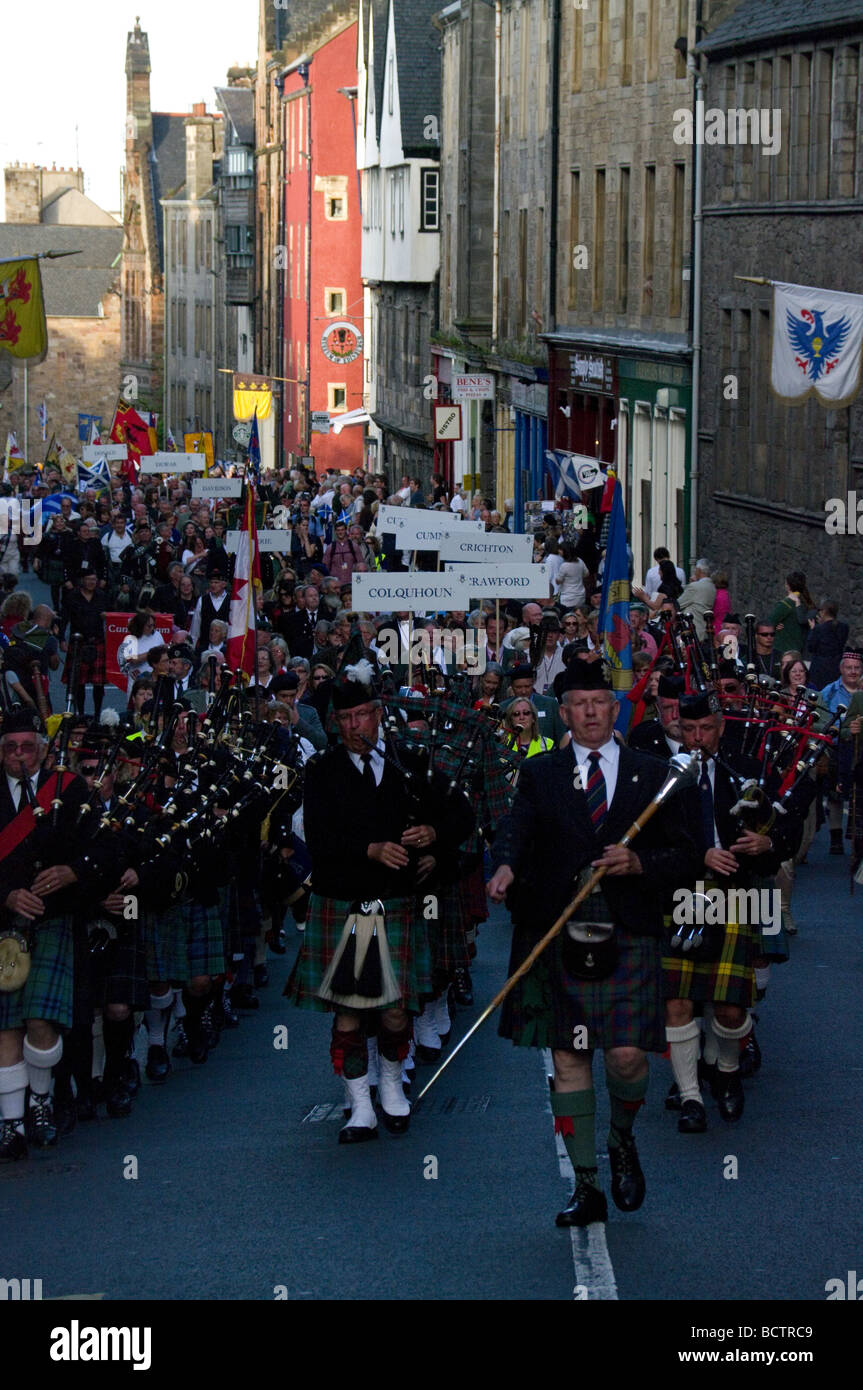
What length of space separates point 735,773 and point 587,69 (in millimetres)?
32620

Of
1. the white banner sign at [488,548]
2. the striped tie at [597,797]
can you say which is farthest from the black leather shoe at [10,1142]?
the white banner sign at [488,548]

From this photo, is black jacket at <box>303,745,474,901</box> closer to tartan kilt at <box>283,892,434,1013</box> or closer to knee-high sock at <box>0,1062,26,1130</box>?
tartan kilt at <box>283,892,434,1013</box>

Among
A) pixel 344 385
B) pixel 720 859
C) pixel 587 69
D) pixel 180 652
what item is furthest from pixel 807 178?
pixel 344 385

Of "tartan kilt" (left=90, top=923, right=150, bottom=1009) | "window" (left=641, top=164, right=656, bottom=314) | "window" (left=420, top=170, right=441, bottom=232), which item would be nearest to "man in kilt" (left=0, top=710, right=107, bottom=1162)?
"tartan kilt" (left=90, top=923, right=150, bottom=1009)

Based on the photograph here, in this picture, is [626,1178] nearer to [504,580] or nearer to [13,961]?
[13,961]

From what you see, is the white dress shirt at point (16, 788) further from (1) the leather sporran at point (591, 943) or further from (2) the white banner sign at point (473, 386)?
(2) the white banner sign at point (473, 386)

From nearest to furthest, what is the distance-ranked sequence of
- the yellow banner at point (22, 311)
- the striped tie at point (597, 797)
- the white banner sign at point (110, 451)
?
the striped tie at point (597, 797) → the yellow banner at point (22, 311) → the white banner sign at point (110, 451)

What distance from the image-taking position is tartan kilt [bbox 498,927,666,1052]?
798 cm

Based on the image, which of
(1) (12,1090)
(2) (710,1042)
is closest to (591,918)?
(2) (710,1042)

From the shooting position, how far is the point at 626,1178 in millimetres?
7988

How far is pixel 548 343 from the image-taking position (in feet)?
142

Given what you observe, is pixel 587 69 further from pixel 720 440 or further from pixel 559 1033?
pixel 559 1033

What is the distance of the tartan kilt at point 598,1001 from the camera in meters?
7.98

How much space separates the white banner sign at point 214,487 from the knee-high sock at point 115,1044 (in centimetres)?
2067
